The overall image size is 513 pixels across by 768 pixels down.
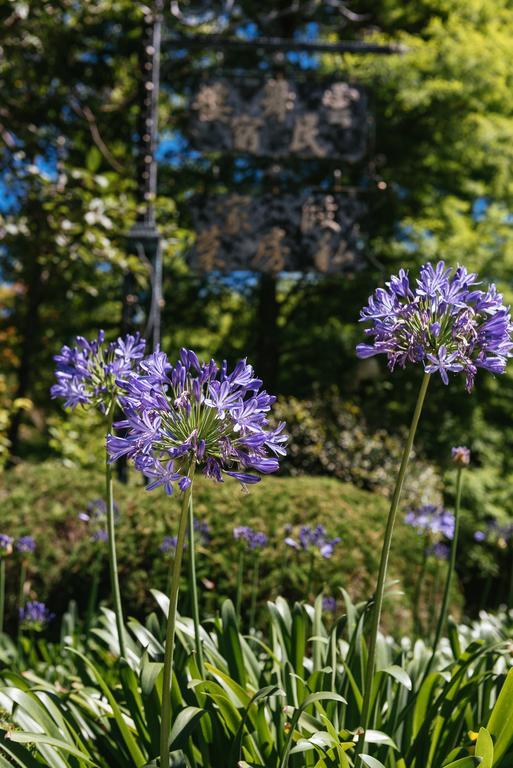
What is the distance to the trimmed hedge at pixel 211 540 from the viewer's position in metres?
3.57

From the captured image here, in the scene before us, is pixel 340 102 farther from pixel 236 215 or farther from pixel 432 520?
pixel 432 520

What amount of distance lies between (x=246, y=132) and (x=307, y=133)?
58 cm

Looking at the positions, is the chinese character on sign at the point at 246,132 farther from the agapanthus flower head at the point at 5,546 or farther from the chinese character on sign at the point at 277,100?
the agapanthus flower head at the point at 5,546

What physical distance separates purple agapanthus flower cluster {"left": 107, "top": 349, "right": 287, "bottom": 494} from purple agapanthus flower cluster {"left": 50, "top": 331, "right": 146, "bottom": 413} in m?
0.50

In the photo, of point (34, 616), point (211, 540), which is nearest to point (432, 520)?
point (211, 540)

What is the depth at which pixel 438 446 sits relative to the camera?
903 centimetres

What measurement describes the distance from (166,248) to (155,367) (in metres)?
5.27

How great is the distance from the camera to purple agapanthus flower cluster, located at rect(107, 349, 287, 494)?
128 centimetres

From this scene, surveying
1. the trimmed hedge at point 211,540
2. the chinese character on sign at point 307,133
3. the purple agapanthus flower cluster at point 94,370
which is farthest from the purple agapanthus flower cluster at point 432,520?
the chinese character on sign at point 307,133

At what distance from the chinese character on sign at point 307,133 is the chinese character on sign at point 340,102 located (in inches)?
6.2

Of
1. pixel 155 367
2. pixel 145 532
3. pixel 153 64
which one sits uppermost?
pixel 153 64

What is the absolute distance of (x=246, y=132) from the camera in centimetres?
725

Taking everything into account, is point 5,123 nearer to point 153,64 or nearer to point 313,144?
point 153,64

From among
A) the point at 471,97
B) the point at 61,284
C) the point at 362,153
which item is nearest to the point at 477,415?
the point at 362,153
